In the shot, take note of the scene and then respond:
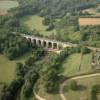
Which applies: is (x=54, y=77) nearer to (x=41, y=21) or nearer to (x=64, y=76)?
(x=64, y=76)

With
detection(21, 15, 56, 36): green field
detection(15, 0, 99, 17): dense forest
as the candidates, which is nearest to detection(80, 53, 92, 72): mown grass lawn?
detection(21, 15, 56, 36): green field

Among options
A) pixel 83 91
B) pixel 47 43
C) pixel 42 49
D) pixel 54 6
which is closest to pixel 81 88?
pixel 83 91

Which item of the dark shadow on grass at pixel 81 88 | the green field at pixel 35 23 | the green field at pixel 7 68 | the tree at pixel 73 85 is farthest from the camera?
the green field at pixel 35 23

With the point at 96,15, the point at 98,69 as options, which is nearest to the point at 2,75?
the point at 98,69

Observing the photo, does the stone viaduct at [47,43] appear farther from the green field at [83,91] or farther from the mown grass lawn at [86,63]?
the green field at [83,91]

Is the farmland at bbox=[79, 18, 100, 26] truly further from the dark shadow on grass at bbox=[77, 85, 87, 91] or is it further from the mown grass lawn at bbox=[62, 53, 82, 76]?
the dark shadow on grass at bbox=[77, 85, 87, 91]

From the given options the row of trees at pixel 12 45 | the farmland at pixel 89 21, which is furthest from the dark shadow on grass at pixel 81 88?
the farmland at pixel 89 21

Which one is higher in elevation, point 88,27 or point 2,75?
point 88,27
